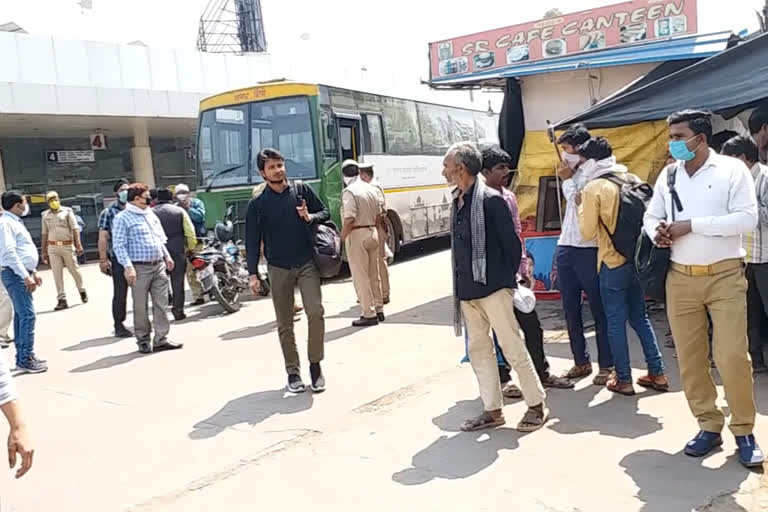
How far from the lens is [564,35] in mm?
8594

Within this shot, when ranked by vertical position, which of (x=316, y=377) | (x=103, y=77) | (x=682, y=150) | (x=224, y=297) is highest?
(x=103, y=77)

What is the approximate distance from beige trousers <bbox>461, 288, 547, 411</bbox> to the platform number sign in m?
23.4

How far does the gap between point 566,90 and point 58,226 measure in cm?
785

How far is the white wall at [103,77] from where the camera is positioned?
18.5 metres

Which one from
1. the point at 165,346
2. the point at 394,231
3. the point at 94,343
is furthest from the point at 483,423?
the point at 394,231

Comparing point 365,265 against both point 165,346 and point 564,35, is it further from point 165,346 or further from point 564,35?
point 564,35

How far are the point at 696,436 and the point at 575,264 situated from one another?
155cm

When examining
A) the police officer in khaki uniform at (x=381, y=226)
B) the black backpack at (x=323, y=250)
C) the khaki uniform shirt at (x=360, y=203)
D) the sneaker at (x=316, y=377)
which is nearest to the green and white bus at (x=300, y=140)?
the police officer in khaki uniform at (x=381, y=226)

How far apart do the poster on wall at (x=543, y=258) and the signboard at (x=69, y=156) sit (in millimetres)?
21470

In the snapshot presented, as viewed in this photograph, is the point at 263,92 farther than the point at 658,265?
Yes

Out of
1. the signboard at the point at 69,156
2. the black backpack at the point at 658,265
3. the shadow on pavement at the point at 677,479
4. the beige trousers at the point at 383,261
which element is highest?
the signboard at the point at 69,156

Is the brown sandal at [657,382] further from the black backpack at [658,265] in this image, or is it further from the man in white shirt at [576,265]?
the black backpack at [658,265]

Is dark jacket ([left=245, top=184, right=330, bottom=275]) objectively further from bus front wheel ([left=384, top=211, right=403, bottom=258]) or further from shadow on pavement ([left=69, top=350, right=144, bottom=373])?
bus front wheel ([left=384, top=211, right=403, bottom=258])

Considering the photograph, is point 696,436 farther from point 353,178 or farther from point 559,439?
point 353,178
